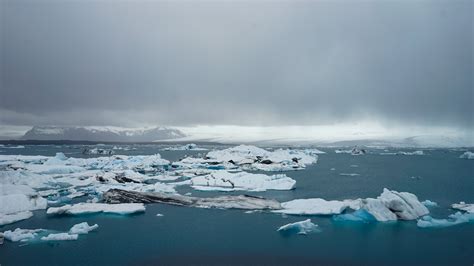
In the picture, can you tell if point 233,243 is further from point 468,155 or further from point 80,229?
point 468,155

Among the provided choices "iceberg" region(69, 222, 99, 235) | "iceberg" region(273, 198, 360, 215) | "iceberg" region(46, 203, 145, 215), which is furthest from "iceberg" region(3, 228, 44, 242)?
"iceberg" region(273, 198, 360, 215)

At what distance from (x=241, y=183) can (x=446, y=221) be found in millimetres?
11789

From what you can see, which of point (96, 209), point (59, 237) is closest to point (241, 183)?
point (96, 209)

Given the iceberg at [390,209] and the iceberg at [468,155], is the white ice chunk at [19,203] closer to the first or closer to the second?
the iceberg at [390,209]

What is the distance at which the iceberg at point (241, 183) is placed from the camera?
2247 cm

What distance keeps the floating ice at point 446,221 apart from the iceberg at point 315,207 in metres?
2.92

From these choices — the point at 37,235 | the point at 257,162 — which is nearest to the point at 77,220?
the point at 37,235

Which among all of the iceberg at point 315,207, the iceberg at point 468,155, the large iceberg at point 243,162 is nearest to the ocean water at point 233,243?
the iceberg at point 315,207

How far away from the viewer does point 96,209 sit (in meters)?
15.4

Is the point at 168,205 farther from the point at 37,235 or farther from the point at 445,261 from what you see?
the point at 445,261

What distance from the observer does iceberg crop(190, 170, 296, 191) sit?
22469 millimetres

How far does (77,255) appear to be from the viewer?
10.6 metres

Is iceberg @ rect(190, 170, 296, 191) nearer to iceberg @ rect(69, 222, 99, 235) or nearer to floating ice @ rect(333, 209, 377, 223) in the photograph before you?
floating ice @ rect(333, 209, 377, 223)

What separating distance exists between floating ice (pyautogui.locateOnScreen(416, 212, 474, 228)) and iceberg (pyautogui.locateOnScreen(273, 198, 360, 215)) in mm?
2916
